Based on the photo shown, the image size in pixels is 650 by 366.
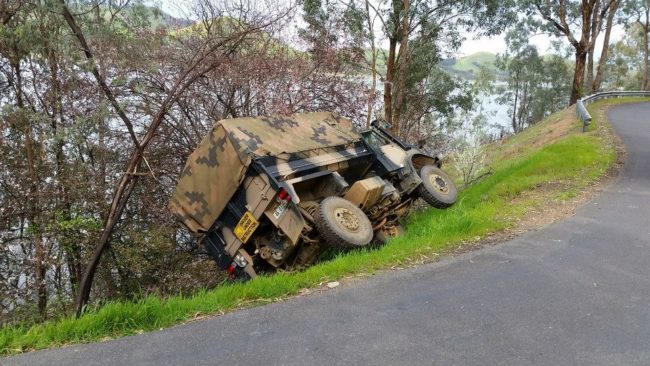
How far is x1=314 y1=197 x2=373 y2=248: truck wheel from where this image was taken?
751 cm

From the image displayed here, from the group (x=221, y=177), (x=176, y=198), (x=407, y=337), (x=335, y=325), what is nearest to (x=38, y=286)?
(x=176, y=198)

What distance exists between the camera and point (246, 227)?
26.0 feet

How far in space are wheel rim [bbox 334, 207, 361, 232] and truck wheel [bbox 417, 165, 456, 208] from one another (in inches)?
87.7

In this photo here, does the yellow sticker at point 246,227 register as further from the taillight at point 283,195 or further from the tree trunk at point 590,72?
the tree trunk at point 590,72

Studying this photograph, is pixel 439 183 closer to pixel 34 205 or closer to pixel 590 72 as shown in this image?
pixel 34 205

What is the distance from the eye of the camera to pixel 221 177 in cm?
802

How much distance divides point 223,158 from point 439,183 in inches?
174

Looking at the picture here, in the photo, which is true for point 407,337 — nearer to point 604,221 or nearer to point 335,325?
point 335,325

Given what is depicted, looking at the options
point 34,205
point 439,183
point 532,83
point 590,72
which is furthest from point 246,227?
point 532,83

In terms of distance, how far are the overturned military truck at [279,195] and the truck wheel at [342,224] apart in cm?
2

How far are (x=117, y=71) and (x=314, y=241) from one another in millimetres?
5741

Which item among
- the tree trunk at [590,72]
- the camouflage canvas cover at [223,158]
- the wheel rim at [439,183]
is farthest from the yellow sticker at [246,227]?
the tree trunk at [590,72]

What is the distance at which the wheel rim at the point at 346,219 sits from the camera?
771 centimetres

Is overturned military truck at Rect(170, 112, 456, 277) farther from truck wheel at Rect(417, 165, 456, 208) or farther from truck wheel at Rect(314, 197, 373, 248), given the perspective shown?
truck wheel at Rect(417, 165, 456, 208)
